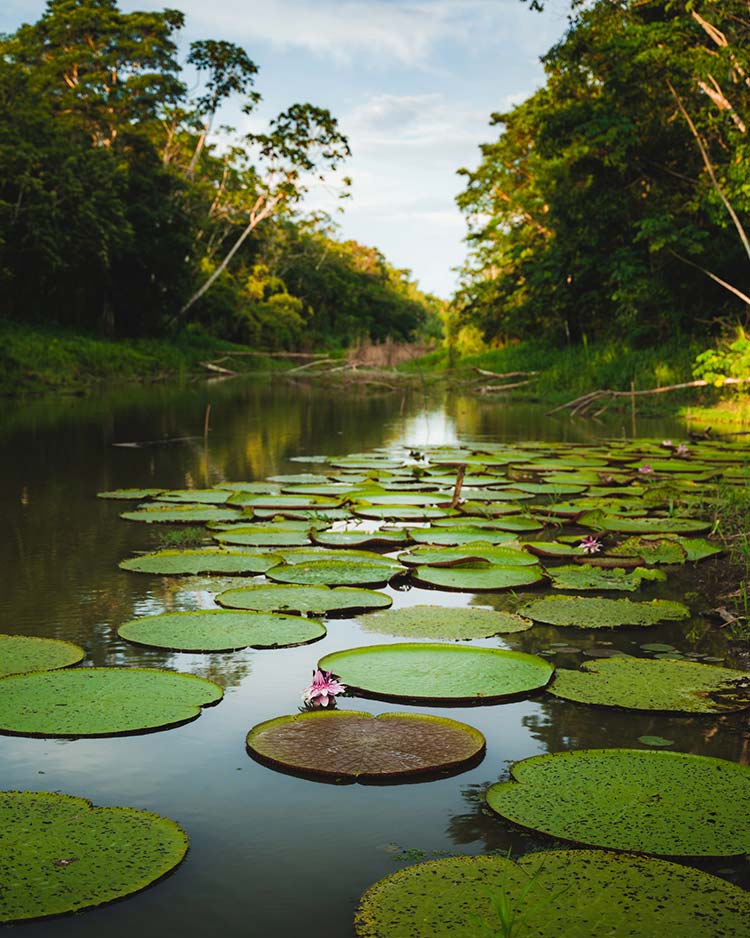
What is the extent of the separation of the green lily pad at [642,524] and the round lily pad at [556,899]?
301 cm

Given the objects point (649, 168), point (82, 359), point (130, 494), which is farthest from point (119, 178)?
point (130, 494)

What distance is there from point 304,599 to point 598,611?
988 mm

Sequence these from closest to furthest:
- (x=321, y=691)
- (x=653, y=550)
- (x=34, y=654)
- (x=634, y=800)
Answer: (x=634, y=800), (x=321, y=691), (x=34, y=654), (x=653, y=550)

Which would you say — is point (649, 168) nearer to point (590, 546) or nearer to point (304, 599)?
point (590, 546)

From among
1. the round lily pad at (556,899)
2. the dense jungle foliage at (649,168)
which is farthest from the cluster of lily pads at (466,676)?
the dense jungle foliage at (649,168)

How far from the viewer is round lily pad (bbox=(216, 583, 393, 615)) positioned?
10.0 feet

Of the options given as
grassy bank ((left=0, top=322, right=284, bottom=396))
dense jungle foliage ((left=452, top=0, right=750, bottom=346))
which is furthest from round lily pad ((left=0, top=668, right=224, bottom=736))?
grassy bank ((left=0, top=322, right=284, bottom=396))

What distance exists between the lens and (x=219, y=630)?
2.77 m

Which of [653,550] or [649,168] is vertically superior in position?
[649,168]

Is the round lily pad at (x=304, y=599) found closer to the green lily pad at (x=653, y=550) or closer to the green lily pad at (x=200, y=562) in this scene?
the green lily pad at (x=200, y=562)

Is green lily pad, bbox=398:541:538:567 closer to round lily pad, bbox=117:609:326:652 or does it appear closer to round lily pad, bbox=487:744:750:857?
round lily pad, bbox=117:609:326:652

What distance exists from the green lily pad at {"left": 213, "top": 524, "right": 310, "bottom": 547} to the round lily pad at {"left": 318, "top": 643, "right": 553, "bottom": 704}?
153 cm

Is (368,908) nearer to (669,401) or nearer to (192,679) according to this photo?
(192,679)

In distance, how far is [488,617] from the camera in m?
3.00
